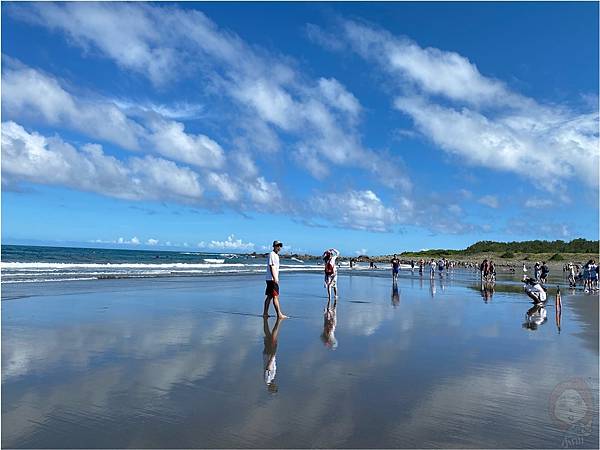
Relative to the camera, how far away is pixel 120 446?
484 centimetres

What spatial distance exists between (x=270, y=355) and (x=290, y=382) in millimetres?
1862

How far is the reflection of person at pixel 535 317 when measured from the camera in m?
13.7

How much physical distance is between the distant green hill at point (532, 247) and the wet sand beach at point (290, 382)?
11126cm

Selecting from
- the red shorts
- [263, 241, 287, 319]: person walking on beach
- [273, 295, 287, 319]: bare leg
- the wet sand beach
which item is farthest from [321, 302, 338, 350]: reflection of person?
the red shorts

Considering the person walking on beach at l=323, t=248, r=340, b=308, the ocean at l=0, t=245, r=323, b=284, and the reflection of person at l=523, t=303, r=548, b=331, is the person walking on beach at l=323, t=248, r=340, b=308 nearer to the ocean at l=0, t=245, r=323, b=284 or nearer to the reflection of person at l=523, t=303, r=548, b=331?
the reflection of person at l=523, t=303, r=548, b=331

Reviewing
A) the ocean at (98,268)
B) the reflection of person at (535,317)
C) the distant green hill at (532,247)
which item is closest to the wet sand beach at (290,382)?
the reflection of person at (535,317)

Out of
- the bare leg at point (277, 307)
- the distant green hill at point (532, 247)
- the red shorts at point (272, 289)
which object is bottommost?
the bare leg at point (277, 307)

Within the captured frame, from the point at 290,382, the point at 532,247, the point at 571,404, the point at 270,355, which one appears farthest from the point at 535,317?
the point at 532,247

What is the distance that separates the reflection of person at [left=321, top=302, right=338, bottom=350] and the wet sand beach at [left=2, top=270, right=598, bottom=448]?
0.11 metres

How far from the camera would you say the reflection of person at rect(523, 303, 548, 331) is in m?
13.7

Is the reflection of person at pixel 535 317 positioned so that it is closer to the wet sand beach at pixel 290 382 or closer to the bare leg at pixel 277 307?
the wet sand beach at pixel 290 382

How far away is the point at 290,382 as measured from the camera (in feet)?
23.4

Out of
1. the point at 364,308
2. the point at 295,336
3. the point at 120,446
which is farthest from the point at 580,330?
the point at 120,446

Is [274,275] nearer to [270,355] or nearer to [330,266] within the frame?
[270,355]
